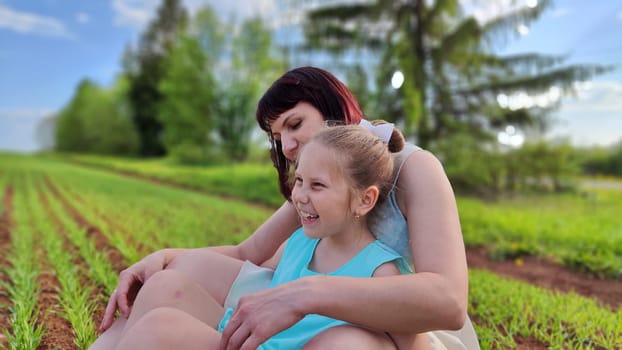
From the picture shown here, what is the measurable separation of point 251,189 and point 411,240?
34.1ft

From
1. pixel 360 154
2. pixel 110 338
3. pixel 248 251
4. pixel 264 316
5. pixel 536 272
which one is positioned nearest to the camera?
pixel 264 316

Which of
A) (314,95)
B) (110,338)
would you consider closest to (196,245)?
(110,338)

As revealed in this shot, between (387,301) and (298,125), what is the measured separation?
85cm

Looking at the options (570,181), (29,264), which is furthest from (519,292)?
(570,181)

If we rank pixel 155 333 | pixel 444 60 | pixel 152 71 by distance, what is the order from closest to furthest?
1. pixel 155 333
2. pixel 444 60
3. pixel 152 71

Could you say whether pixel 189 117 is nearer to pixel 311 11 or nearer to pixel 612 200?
pixel 311 11

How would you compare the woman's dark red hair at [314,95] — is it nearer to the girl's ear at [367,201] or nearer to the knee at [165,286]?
the girl's ear at [367,201]

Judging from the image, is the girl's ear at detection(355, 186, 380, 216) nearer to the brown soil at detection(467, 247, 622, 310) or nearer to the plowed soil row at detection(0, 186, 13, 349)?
the plowed soil row at detection(0, 186, 13, 349)

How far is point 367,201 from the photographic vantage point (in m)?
1.38

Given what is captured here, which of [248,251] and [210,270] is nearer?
→ [210,270]

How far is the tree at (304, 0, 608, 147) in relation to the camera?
11570mm

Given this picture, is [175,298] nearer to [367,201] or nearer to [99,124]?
[367,201]

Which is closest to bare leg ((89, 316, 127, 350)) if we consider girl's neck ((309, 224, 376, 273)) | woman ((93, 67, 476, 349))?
woman ((93, 67, 476, 349))

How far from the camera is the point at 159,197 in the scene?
9.70m
